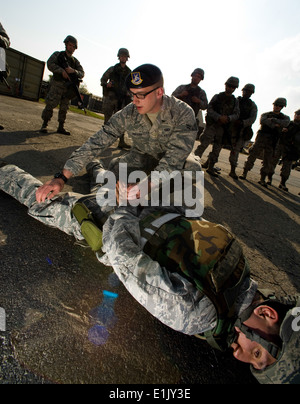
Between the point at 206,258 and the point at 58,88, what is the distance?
15.0 feet

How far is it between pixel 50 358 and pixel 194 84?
4971mm

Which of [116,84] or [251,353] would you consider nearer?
[251,353]

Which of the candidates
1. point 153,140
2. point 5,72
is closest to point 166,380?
point 153,140

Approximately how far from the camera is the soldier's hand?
1.68 m

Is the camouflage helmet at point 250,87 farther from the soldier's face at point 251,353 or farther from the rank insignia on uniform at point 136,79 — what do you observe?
the soldier's face at point 251,353

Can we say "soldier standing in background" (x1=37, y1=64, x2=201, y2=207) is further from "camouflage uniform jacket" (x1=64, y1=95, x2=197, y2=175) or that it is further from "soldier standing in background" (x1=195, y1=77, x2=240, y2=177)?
"soldier standing in background" (x1=195, y1=77, x2=240, y2=177)

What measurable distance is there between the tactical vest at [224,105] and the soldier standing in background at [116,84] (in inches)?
73.4

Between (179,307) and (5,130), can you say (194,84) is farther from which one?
(179,307)

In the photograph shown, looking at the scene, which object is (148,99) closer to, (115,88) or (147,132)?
(147,132)

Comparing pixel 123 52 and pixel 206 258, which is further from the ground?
pixel 123 52

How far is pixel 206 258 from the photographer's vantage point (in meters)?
1.18

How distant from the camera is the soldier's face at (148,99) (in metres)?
2.01

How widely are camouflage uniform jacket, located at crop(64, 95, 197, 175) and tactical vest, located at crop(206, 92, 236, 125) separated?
105 inches

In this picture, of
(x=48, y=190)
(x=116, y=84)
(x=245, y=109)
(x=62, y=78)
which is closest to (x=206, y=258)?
(x=48, y=190)
